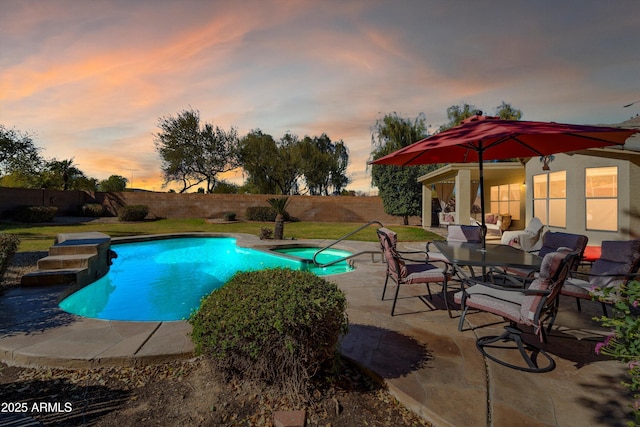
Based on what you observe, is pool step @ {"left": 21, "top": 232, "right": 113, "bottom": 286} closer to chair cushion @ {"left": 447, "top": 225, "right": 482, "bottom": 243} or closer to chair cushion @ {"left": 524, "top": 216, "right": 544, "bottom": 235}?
chair cushion @ {"left": 447, "top": 225, "right": 482, "bottom": 243}

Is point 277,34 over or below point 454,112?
below

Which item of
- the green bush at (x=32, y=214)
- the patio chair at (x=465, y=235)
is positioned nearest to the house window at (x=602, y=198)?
the patio chair at (x=465, y=235)

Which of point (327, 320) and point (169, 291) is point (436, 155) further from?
point (169, 291)

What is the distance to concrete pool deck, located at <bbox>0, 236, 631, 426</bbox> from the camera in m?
1.97

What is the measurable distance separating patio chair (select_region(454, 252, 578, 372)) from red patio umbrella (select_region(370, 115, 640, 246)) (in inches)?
50.6

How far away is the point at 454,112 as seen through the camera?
31.1 meters

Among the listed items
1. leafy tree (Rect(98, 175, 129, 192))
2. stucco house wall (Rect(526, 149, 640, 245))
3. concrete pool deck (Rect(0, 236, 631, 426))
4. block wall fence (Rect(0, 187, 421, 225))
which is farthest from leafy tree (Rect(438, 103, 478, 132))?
leafy tree (Rect(98, 175, 129, 192))

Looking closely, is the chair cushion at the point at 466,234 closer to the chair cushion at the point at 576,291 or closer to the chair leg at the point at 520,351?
the chair cushion at the point at 576,291

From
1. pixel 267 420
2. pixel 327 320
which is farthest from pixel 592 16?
pixel 267 420

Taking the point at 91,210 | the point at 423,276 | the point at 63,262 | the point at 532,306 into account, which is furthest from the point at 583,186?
the point at 91,210

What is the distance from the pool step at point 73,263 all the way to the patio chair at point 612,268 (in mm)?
7723

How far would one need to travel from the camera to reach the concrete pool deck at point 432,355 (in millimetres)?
1967

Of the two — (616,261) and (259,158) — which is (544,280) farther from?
(259,158)

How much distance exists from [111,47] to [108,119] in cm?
598
